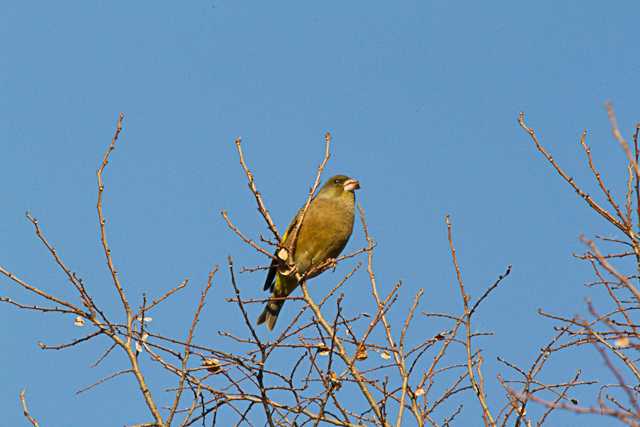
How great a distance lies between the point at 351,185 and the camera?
7.60 m

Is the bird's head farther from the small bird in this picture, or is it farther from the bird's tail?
the bird's tail

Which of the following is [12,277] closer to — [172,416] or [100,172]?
[100,172]

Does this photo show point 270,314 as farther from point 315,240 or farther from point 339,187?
point 339,187

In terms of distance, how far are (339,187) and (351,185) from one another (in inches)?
4.1

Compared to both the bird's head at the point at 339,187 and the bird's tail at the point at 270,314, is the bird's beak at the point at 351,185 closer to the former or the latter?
the bird's head at the point at 339,187

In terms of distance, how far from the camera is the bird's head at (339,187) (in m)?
7.57

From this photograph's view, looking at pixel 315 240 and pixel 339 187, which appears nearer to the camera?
pixel 315 240

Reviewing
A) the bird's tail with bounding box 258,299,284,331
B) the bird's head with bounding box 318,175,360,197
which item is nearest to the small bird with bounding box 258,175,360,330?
the bird's tail with bounding box 258,299,284,331

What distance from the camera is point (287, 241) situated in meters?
7.04

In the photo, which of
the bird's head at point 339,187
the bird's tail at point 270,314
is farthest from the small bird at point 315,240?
the bird's head at point 339,187

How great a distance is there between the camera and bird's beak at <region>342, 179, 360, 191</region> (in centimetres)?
759

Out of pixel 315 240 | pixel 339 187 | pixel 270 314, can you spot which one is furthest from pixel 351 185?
pixel 270 314

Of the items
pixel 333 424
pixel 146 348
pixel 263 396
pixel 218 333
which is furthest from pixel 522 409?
pixel 146 348

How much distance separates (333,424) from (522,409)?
0.83m
